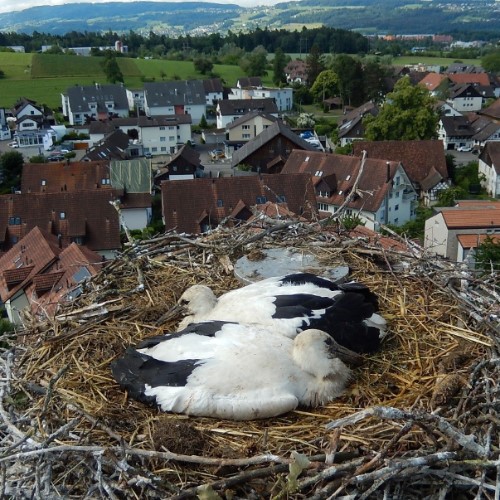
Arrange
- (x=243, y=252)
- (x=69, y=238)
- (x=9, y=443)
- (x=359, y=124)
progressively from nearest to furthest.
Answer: (x=9, y=443), (x=243, y=252), (x=69, y=238), (x=359, y=124)

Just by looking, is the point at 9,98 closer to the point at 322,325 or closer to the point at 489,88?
the point at 489,88

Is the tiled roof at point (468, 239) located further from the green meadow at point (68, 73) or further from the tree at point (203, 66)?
the tree at point (203, 66)

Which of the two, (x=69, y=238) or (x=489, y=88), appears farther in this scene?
(x=489, y=88)

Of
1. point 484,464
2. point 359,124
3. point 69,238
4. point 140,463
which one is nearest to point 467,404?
point 484,464

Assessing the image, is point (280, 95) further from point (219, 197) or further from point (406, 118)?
point (219, 197)

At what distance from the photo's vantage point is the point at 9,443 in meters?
3.13

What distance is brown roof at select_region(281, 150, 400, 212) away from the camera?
23422 millimetres

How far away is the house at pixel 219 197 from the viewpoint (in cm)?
2092

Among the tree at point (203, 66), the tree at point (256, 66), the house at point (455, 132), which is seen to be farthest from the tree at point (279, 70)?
the house at point (455, 132)

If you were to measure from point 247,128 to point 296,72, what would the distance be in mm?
30998

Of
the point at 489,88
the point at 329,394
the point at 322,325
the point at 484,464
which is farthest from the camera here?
the point at 489,88

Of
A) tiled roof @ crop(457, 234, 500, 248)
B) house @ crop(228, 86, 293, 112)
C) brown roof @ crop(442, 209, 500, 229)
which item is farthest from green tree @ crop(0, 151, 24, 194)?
house @ crop(228, 86, 293, 112)

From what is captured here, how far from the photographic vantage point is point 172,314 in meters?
4.40

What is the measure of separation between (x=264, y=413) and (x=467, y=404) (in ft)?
3.29
